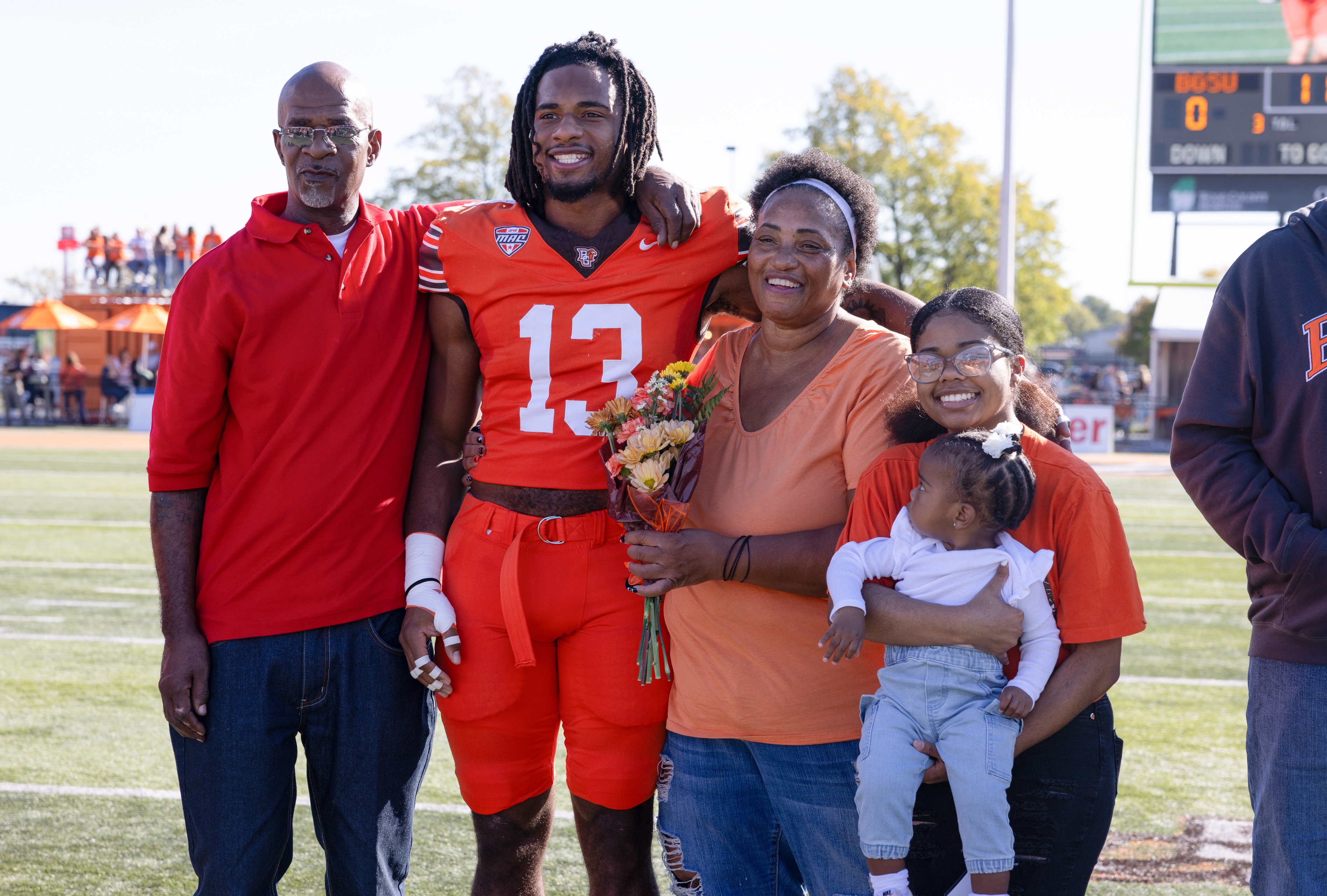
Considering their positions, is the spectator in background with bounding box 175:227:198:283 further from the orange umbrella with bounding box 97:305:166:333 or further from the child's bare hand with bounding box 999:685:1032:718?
the child's bare hand with bounding box 999:685:1032:718

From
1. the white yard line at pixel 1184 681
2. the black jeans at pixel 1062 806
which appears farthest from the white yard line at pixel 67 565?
the black jeans at pixel 1062 806

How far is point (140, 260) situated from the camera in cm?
3781

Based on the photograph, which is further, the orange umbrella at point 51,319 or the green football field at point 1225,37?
the orange umbrella at point 51,319

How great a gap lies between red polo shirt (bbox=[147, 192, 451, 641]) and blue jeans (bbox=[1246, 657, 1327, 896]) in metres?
2.14

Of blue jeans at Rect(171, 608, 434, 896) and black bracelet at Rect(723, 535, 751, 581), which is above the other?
black bracelet at Rect(723, 535, 751, 581)

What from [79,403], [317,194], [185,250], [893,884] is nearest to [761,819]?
[893,884]

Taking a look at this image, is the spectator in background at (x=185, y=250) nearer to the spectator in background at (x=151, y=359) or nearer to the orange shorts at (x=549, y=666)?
the spectator in background at (x=151, y=359)

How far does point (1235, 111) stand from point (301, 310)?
54.8 feet

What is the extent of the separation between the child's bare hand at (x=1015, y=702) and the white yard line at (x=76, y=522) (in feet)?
39.1

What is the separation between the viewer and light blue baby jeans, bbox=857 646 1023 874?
240 cm

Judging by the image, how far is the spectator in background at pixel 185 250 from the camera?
121 ft

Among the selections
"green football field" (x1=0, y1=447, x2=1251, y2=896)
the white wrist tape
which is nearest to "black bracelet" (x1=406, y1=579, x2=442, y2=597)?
the white wrist tape

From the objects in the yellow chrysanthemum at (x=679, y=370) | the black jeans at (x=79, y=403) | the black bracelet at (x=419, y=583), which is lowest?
the black jeans at (x=79, y=403)

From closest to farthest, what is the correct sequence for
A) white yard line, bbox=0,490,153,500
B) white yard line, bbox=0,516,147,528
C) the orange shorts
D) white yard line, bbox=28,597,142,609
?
the orange shorts < white yard line, bbox=28,597,142,609 < white yard line, bbox=0,516,147,528 < white yard line, bbox=0,490,153,500
